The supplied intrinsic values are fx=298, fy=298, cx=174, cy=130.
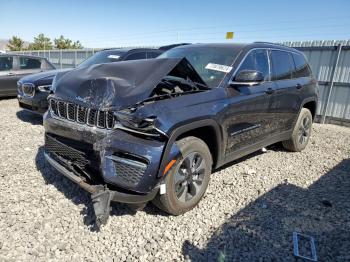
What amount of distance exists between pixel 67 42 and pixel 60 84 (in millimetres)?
43333

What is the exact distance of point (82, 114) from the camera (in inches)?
123

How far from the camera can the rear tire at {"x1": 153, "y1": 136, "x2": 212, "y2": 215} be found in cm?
300

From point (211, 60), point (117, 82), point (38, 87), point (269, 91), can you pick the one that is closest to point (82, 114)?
point (117, 82)

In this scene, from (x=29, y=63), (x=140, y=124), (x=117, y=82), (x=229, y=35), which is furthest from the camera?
(x=229, y=35)

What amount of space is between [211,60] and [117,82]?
1468 mm

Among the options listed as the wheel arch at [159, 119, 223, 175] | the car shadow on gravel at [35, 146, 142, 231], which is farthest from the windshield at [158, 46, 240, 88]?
the car shadow on gravel at [35, 146, 142, 231]

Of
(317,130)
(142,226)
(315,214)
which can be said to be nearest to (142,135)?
(142,226)

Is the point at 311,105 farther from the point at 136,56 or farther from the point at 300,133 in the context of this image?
the point at 136,56

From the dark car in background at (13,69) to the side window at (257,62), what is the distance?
27.1 feet

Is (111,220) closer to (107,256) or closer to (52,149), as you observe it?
(107,256)

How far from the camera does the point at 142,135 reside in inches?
109

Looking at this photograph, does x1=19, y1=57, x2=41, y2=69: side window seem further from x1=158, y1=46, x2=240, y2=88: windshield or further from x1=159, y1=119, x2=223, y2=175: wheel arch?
x1=159, y1=119, x2=223, y2=175: wheel arch

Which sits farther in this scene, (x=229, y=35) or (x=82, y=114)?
(x=229, y=35)

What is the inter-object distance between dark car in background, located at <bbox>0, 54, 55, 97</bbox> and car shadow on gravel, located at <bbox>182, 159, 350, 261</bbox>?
29.4ft
